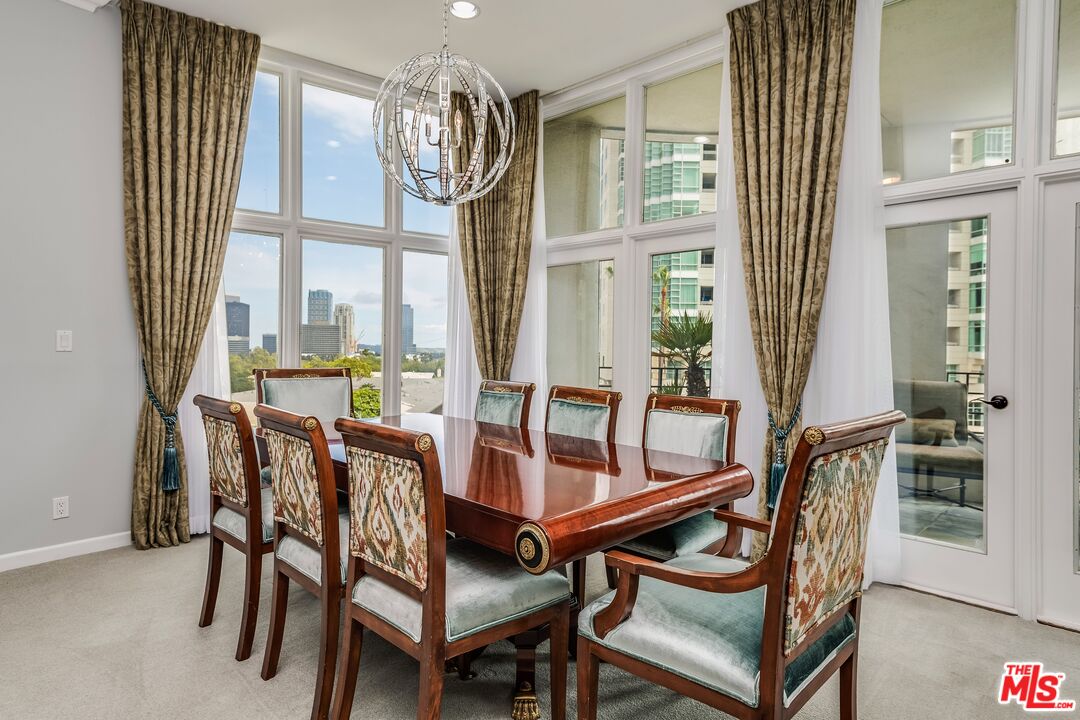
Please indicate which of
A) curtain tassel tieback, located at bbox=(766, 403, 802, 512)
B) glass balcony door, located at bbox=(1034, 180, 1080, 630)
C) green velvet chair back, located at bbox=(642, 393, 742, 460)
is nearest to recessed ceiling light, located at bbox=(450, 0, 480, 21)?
green velvet chair back, located at bbox=(642, 393, 742, 460)

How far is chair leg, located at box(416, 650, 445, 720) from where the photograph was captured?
144cm

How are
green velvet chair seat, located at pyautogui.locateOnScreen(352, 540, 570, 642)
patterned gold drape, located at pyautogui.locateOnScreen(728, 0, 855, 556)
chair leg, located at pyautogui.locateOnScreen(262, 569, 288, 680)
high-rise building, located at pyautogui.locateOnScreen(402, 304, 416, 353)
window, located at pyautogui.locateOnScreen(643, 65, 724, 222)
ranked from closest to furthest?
1. green velvet chair seat, located at pyautogui.locateOnScreen(352, 540, 570, 642)
2. chair leg, located at pyautogui.locateOnScreen(262, 569, 288, 680)
3. patterned gold drape, located at pyautogui.locateOnScreen(728, 0, 855, 556)
4. window, located at pyautogui.locateOnScreen(643, 65, 724, 222)
5. high-rise building, located at pyautogui.locateOnScreen(402, 304, 416, 353)

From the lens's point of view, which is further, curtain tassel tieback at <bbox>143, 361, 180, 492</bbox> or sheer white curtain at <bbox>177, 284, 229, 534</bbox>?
sheer white curtain at <bbox>177, 284, 229, 534</bbox>

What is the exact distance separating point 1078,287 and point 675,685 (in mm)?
2445

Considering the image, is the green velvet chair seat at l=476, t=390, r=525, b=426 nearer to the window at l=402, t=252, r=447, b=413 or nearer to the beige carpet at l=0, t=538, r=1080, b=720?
the beige carpet at l=0, t=538, r=1080, b=720

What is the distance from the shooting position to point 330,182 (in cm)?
439

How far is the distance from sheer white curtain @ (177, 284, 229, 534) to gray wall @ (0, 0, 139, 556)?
10.9 inches

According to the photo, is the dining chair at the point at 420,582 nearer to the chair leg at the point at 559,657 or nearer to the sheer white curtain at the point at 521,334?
the chair leg at the point at 559,657

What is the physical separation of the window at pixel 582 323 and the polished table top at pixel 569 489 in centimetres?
193

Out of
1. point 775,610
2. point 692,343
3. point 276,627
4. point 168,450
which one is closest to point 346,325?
point 168,450

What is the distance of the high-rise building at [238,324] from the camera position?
3904mm

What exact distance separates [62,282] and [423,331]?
2.39 metres

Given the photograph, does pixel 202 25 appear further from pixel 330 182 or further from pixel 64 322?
pixel 64 322

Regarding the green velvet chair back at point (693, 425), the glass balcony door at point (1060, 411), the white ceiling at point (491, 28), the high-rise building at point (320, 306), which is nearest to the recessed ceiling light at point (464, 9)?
the white ceiling at point (491, 28)
